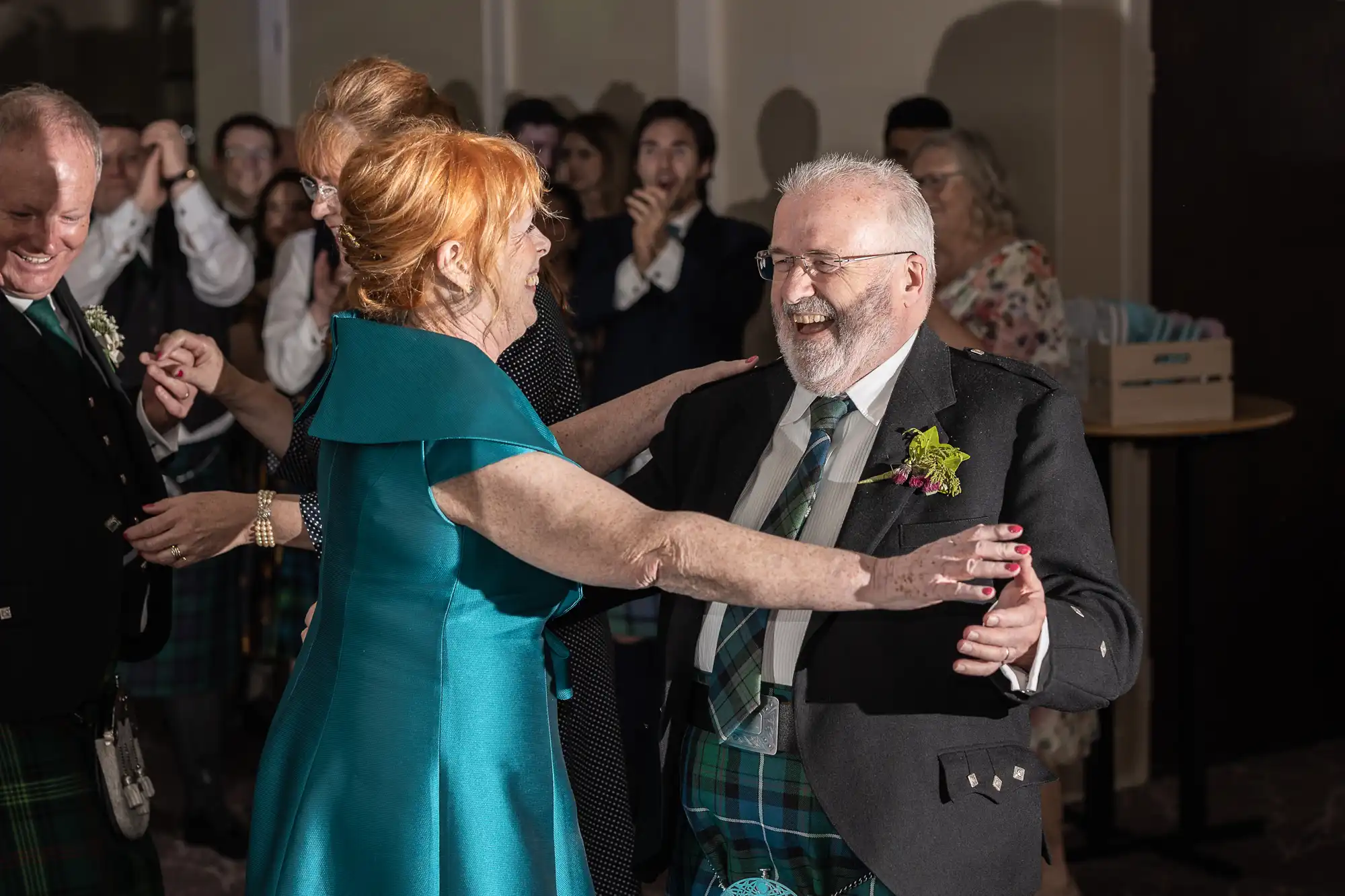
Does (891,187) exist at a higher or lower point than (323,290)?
higher

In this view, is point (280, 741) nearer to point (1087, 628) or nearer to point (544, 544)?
point (544, 544)

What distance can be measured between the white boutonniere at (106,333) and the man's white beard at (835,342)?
4.81 feet

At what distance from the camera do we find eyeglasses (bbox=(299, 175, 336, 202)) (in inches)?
107

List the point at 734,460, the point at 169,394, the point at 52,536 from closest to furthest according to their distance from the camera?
the point at 734,460, the point at 52,536, the point at 169,394

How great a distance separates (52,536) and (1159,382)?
2.71m

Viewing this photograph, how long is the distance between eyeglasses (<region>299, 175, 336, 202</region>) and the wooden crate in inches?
83.1

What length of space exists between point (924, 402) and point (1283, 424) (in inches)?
116

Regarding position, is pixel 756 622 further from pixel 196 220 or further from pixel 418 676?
pixel 196 220

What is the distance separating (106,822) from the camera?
2746mm

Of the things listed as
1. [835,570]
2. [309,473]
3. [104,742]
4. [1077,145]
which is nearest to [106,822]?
[104,742]

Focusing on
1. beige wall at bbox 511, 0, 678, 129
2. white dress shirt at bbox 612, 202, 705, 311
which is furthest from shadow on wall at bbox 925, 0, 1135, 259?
beige wall at bbox 511, 0, 678, 129

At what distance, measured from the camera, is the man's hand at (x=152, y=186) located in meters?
4.68

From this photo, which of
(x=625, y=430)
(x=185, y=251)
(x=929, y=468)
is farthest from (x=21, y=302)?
(x=185, y=251)

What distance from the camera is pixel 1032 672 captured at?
6.33ft
